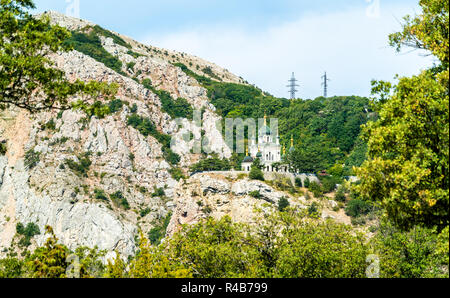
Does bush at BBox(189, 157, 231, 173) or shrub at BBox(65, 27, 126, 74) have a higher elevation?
shrub at BBox(65, 27, 126, 74)

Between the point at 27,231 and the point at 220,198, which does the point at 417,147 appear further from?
the point at 27,231

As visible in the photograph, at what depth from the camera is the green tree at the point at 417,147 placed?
43.8ft

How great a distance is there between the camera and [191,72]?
14912 cm

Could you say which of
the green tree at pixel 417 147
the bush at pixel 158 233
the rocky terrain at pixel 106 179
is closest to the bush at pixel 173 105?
the rocky terrain at pixel 106 179

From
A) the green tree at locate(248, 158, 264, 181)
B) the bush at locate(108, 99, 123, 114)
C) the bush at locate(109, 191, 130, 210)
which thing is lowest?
the bush at locate(109, 191, 130, 210)

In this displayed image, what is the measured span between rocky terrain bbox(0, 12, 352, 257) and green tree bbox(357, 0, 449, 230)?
160 feet

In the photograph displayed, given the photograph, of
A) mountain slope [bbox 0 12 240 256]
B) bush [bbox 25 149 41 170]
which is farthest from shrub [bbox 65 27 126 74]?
bush [bbox 25 149 41 170]

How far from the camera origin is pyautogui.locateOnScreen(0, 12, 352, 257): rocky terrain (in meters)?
74.0

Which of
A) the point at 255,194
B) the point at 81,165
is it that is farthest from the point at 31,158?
the point at 255,194

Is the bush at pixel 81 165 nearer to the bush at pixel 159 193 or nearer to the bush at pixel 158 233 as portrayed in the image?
the bush at pixel 159 193

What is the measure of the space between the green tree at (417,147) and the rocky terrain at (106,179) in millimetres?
48650

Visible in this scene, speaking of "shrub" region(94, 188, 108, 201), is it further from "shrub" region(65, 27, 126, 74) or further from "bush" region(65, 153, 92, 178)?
"shrub" region(65, 27, 126, 74)

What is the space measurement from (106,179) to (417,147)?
81.5 meters
